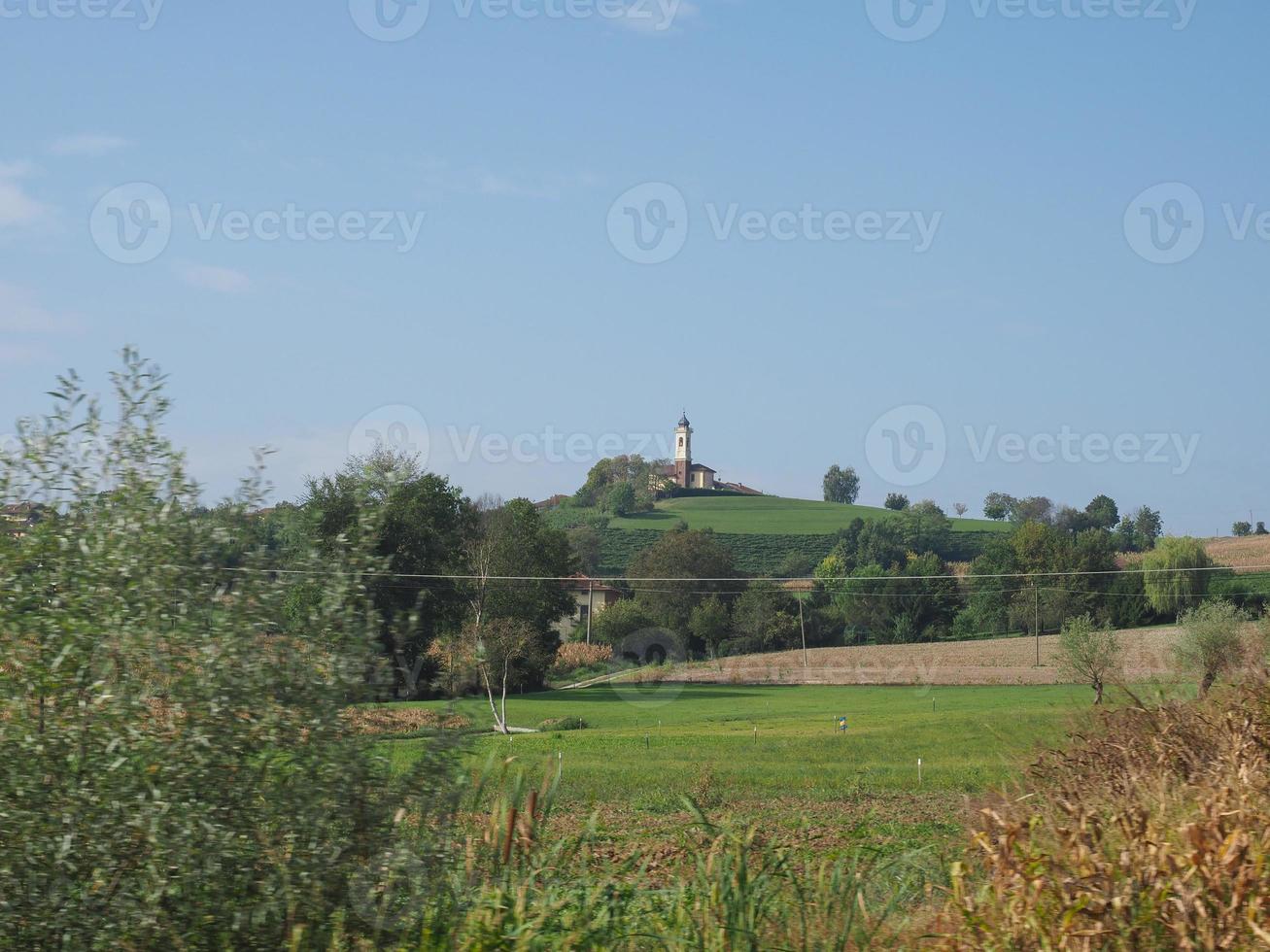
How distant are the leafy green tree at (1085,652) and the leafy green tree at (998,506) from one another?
9806cm

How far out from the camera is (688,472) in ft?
552

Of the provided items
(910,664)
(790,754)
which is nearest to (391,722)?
(790,754)

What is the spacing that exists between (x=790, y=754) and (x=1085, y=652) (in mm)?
20405

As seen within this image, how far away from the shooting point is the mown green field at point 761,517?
4919 inches

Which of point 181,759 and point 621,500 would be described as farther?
point 621,500

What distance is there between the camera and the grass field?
15.5 m

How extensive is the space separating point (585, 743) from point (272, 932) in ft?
114

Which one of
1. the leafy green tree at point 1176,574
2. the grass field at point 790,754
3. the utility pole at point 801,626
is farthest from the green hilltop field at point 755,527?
the grass field at point 790,754

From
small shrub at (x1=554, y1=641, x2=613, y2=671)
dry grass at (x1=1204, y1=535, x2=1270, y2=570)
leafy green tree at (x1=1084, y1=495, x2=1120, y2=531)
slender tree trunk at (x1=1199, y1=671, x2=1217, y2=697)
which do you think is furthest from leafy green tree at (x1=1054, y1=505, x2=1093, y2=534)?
slender tree trunk at (x1=1199, y1=671, x2=1217, y2=697)

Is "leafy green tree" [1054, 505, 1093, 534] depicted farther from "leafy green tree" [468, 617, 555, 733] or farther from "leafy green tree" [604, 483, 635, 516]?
"leafy green tree" [468, 617, 555, 733]

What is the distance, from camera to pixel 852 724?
4669cm

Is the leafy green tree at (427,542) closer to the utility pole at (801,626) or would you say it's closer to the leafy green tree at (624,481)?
the utility pole at (801,626)

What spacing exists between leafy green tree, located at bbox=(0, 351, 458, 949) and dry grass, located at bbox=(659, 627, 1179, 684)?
205 ft

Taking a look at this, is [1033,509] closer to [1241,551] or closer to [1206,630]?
[1241,551]
